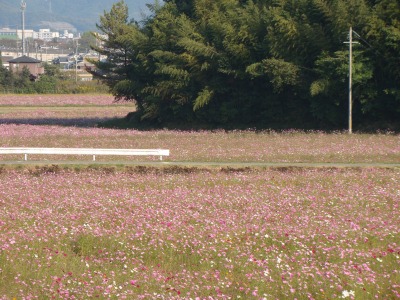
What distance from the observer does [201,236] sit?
1372cm

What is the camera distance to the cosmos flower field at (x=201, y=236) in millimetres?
11141

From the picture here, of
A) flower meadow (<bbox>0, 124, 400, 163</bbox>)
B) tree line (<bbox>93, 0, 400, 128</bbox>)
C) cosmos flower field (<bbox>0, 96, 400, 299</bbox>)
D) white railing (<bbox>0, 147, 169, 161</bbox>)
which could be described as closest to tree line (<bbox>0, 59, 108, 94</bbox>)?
tree line (<bbox>93, 0, 400, 128</bbox>)

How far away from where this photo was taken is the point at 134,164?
89.1 ft

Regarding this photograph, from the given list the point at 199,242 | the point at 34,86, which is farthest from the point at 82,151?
the point at 34,86

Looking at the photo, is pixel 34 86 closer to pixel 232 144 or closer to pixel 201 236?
pixel 232 144

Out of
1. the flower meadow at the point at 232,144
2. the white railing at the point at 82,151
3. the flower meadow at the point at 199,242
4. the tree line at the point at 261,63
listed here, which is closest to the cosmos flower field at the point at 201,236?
the flower meadow at the point at 199,242

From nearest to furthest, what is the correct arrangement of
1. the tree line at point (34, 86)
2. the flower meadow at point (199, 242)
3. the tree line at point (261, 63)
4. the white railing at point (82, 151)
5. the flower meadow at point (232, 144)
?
the flower meadow at point (199, 242), the white railing at point (82, 151), the flower meadow at point (232, 144), the tree line at point (261, 63), the tree line at point (34, 86)

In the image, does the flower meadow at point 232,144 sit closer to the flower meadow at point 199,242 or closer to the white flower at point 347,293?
the flower meadow at point 199,242

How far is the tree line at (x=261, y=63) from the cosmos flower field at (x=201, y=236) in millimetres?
24530

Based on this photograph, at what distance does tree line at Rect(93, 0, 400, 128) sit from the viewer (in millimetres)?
48062

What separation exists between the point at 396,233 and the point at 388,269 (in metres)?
2.31

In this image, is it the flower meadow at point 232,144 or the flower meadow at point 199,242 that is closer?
the flower meadow at point 199,242

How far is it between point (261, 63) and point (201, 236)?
38212 millimetres

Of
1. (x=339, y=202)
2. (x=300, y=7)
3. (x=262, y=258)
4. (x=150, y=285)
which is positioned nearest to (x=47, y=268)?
(x=150, y=285)
